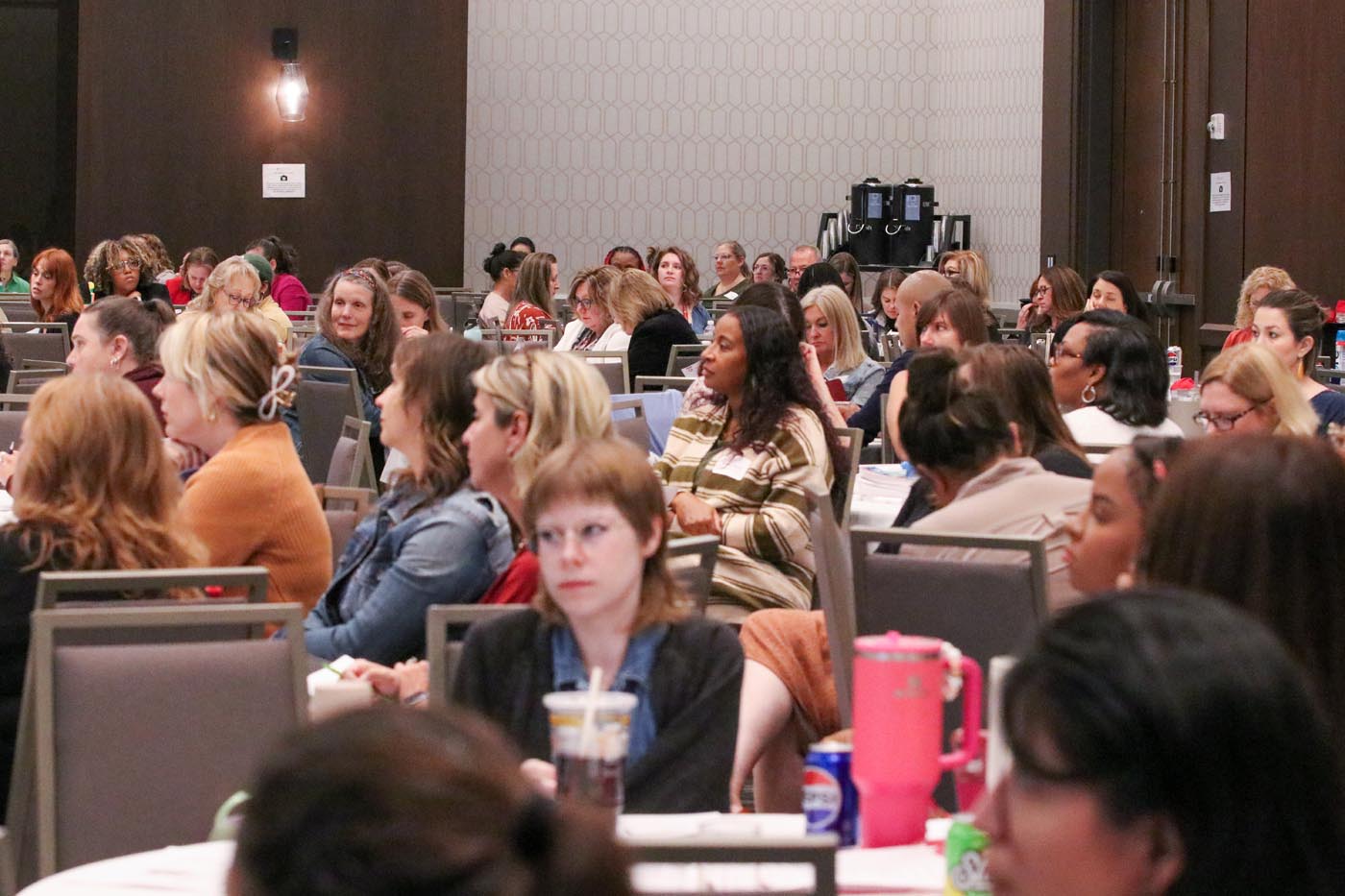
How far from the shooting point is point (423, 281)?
339 inches

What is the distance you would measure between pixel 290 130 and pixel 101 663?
483 inches

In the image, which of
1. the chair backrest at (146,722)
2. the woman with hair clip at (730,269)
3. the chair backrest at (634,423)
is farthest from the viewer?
the woman with hair clip at (730,269)

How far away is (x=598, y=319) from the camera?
10188mm

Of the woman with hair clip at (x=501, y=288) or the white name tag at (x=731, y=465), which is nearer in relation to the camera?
Result: the white name tag at (x=731, y=465)

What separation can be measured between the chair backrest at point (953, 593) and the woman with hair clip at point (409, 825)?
7.92 ft

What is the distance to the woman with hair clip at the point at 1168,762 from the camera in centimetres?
124

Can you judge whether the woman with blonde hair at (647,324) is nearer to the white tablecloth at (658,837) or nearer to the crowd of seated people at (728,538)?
the crowd of seated people at (728,538)

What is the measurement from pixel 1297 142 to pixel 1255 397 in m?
6.72

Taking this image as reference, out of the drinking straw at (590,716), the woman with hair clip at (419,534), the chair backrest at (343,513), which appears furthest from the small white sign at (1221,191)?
the drinking straw at (590,716)

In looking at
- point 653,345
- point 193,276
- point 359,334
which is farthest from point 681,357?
point 193,276

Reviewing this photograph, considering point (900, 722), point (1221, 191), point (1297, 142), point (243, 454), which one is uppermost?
point (1297, 142)

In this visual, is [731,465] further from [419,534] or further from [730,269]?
[730,269]

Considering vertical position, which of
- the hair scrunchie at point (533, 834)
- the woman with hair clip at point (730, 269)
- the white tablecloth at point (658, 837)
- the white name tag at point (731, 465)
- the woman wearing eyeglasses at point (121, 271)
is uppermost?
the woman with hair clip at point (730, 269)

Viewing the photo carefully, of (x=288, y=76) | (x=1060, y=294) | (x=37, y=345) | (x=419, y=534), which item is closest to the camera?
(x=419, y=534)
